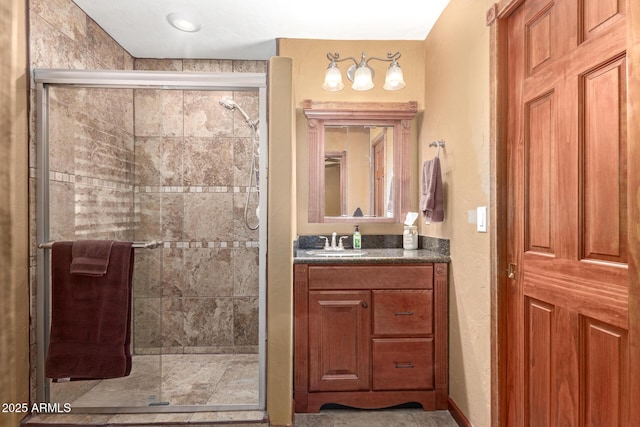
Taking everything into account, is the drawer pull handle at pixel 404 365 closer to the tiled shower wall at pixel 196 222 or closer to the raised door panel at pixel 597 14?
the tiled shower wall at pixel 196 222

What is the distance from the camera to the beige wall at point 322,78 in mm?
2715

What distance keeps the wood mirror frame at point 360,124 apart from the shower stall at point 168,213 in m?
0.47

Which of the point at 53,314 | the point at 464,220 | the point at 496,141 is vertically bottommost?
the point at 53,314

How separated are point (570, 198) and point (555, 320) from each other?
1.48 ft

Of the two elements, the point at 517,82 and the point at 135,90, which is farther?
the point at 135,90

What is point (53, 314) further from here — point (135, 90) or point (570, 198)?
point (570, 198)

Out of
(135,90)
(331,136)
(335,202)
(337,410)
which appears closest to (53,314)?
(135,90)

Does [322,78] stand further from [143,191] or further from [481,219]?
[481,219]

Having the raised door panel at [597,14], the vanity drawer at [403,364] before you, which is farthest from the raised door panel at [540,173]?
the vanity drawer at [403,364]

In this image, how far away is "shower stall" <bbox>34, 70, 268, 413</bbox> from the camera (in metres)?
1.93

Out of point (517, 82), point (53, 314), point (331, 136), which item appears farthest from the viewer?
point (331, 136)

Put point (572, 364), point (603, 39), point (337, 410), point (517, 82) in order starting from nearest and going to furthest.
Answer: point (603, 39) < point (572, 364) < point (517, 82) < point (337, 410)

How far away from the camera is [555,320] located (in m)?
1.30

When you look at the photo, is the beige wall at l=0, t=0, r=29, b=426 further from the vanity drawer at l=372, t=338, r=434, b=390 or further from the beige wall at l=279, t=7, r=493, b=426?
the vanity drawer at l=372, t=338, r=434, b=390
